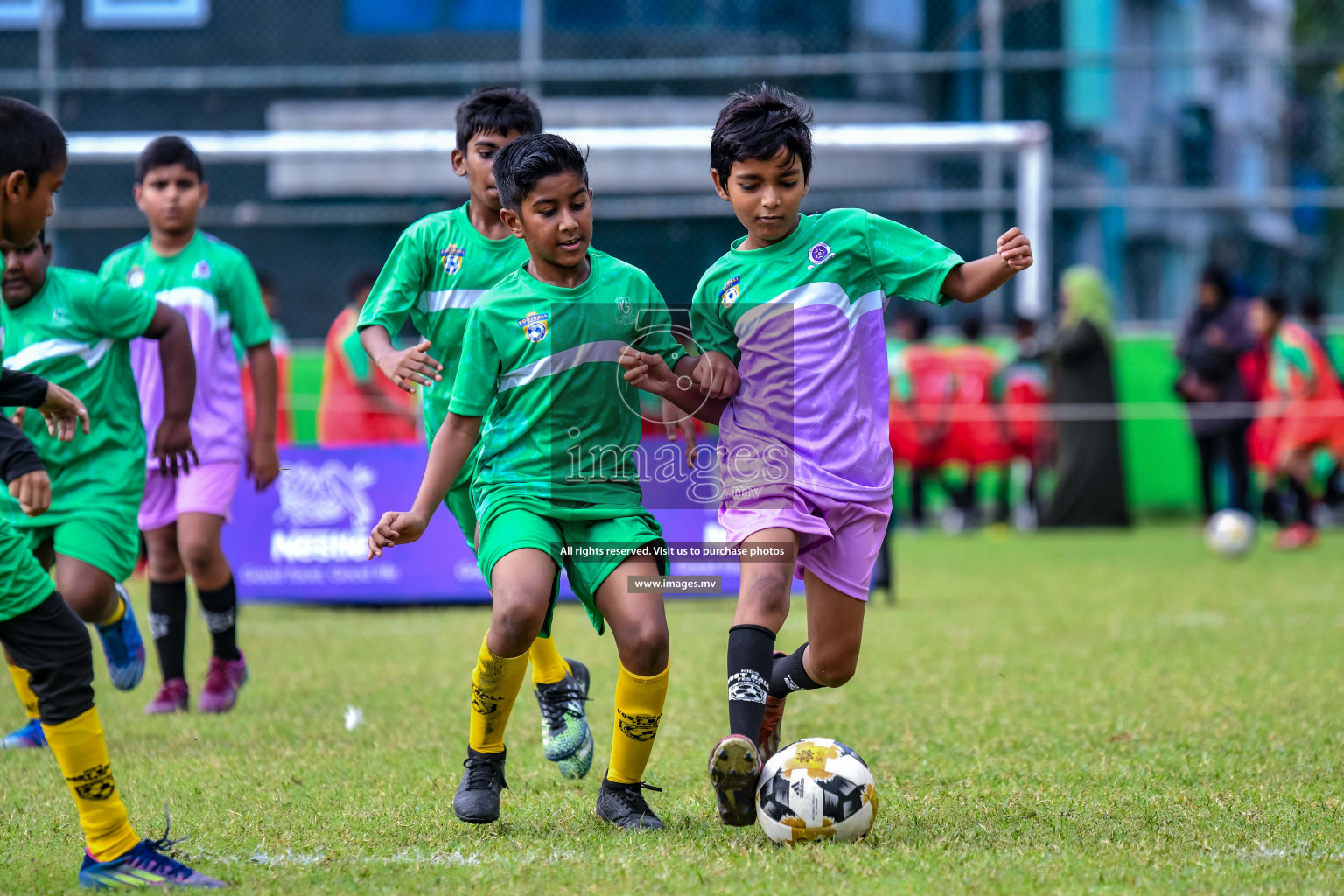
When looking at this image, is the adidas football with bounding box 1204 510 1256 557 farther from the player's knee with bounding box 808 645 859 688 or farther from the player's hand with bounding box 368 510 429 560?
the player's hand with bounding box 368 510 429 560

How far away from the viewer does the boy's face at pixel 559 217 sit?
3770mm

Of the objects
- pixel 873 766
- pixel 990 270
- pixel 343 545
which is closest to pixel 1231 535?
pixel 343 545

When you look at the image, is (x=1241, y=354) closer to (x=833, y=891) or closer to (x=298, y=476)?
(x=298, y=476)

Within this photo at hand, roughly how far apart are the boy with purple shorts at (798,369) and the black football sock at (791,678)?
0.12 m

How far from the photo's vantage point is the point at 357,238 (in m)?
14.2

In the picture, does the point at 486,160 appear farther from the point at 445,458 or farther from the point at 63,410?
the point at 63,410

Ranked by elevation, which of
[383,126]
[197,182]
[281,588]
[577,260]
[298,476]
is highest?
[383,126]

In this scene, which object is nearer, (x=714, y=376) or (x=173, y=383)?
(x=714, y=376)

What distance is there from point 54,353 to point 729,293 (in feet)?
7.98

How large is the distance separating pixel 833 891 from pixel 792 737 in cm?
188

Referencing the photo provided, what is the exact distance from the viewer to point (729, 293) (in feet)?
13.1

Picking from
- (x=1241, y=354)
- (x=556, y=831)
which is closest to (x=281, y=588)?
(x=556, y=831)

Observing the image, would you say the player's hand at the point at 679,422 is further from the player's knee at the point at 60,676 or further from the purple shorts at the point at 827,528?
the player's knee at the point at 60,676

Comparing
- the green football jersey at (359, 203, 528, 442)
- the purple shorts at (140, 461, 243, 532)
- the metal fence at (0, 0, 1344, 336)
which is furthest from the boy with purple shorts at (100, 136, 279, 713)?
the metal fence at (0, 0, 1344, 336)
